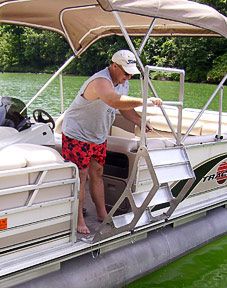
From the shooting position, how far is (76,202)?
3.94 meters

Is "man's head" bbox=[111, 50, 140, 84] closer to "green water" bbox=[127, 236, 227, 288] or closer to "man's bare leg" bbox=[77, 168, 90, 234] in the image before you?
"man's bare leg" bbox=[77, 168, 90, 234]

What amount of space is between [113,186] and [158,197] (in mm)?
553

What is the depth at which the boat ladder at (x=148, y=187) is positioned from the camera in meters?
4.09

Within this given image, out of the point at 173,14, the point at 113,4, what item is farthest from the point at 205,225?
the point at 113,4

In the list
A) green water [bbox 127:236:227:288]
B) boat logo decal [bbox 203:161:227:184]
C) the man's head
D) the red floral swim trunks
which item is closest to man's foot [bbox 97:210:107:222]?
the red floral swim trunks

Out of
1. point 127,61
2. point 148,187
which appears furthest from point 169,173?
point 127,61

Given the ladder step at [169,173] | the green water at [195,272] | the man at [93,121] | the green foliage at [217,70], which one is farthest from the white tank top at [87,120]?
the green foliage at [217,70]

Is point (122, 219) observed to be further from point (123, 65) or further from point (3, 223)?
point (123, 65)

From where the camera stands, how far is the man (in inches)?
158

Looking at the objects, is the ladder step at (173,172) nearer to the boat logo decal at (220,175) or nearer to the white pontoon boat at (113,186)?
the white pontoon boat at (113,186)

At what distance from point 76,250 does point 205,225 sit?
6.81ft

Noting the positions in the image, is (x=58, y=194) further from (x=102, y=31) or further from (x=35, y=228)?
(x=102, y=31)

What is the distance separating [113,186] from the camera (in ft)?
15.8

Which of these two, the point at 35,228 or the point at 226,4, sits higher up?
the point at 226,4
